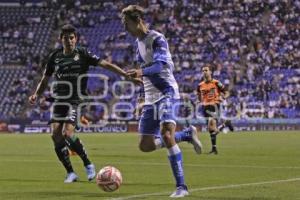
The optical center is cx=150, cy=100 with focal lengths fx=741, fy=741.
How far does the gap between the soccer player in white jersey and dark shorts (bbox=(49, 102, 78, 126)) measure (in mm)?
2590

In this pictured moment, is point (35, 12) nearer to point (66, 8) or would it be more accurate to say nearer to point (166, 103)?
point (66, 8)

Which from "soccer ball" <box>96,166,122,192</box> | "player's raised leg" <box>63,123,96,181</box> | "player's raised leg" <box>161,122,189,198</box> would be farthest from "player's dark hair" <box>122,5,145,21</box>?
"player's raised leg" <box>63,123,96,181</box>

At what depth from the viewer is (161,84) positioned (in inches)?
412

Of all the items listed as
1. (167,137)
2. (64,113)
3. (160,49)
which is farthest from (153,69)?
(64,113)

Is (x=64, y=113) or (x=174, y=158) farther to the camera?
(x=64, y=113)

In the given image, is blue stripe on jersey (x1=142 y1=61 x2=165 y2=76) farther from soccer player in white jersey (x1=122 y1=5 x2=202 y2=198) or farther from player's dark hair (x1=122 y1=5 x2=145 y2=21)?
player's dark hair (x1=122 y1=5 x2=145 y2=21)

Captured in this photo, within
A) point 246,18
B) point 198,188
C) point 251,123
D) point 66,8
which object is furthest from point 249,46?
point 198,188

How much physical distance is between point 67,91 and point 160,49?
11.0ft

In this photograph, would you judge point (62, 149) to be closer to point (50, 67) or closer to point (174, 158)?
point (50, 67)


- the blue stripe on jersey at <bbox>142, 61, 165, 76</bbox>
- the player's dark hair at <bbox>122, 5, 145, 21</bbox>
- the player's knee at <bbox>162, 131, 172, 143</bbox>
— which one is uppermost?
the player's dark hair at <bbox>122, 5, 145, 21</bbox>

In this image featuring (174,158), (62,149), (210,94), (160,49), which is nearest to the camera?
(174,158)

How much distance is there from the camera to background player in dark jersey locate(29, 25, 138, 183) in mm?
13031

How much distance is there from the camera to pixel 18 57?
52.4 meters

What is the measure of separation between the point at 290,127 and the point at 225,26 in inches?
361
